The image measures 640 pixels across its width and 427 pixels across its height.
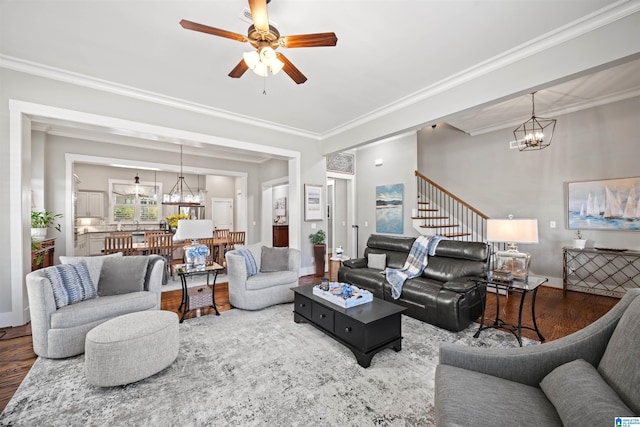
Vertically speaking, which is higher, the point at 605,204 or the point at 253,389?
the point at 605,204

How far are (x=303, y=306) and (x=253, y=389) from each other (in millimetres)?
1121

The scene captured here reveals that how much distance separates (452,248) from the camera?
3678 millimetres

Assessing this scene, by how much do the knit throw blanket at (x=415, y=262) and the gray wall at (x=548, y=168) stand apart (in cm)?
268

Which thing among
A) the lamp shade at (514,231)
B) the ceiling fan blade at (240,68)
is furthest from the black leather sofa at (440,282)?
the ceiling fan blade at (240,68)

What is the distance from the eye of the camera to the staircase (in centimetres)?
566

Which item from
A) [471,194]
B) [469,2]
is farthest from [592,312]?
[469,2]

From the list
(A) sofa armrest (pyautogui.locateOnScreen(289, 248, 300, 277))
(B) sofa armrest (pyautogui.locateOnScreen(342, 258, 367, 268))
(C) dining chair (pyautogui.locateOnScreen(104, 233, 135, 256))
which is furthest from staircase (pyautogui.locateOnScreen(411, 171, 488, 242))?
(C) dining chair (pyautogui.locateOnScreen(104, 233, 135, 256))

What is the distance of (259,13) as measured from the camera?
1.86 m

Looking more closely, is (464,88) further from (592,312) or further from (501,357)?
(592,312)

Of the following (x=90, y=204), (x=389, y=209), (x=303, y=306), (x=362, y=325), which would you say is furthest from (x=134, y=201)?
(x=362, y=325)

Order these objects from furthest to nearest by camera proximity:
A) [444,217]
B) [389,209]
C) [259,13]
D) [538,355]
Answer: [389,209]
[444,217]
[259,13]
[538,355]

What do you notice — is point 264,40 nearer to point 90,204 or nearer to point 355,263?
point 355,263

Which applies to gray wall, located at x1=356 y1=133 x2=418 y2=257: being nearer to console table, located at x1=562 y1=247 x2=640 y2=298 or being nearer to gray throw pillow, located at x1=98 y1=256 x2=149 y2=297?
console table, located at x1=562 y1=247 x2=640 y2=298

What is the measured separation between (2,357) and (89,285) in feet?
2.73
